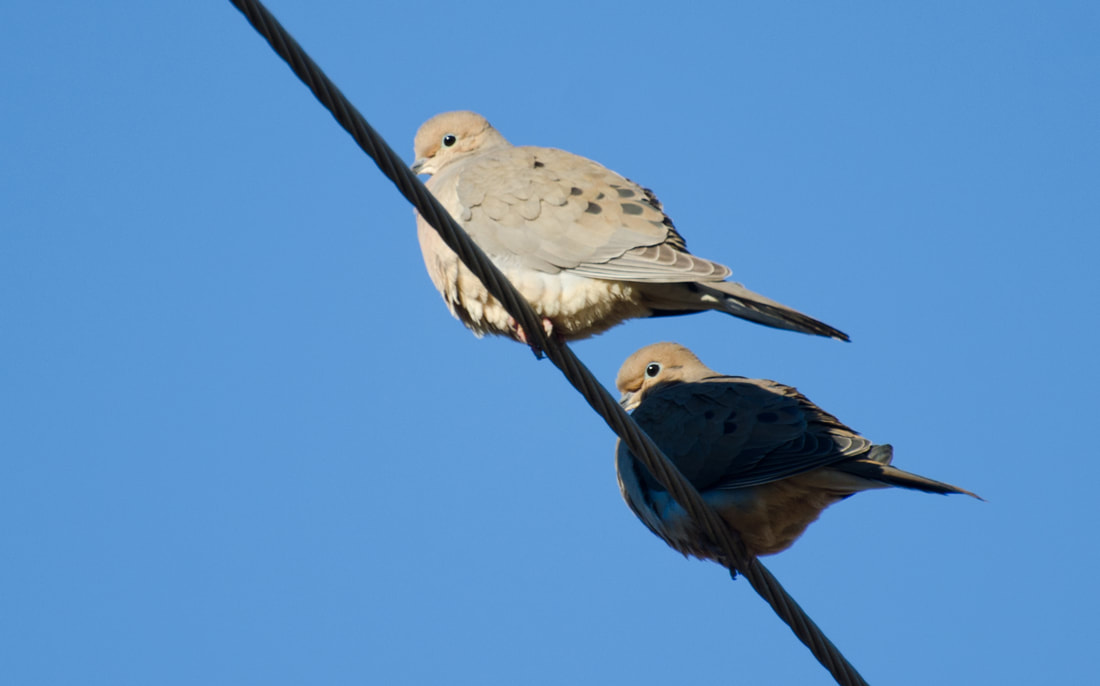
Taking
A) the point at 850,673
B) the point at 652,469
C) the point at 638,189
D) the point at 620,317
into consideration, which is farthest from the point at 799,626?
the point at 638,189

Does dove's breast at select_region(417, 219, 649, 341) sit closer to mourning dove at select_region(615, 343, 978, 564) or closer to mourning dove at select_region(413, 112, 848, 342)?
mourning dove at select_region(413, 112, 848, 342)

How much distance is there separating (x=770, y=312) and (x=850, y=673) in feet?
4.23

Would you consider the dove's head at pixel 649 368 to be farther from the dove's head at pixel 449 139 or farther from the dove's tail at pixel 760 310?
the dove's head at pixel 449 139

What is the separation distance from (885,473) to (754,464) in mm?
445

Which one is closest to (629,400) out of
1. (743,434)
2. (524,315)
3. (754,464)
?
(743,434)

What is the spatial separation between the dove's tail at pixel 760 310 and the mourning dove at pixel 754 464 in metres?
0.35

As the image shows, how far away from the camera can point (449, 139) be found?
231 inches

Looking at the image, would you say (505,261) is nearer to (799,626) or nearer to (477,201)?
(477,201)

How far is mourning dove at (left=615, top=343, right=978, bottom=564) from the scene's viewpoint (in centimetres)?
392

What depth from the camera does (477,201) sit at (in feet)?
15.9

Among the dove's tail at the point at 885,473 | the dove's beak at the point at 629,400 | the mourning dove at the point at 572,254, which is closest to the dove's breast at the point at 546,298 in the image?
the mourning dove at the point at 572,254

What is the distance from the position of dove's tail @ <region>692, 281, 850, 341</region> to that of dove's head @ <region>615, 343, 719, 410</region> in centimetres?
102

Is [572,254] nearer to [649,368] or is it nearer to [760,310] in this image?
[760,310]

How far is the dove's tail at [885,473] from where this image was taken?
357cm
